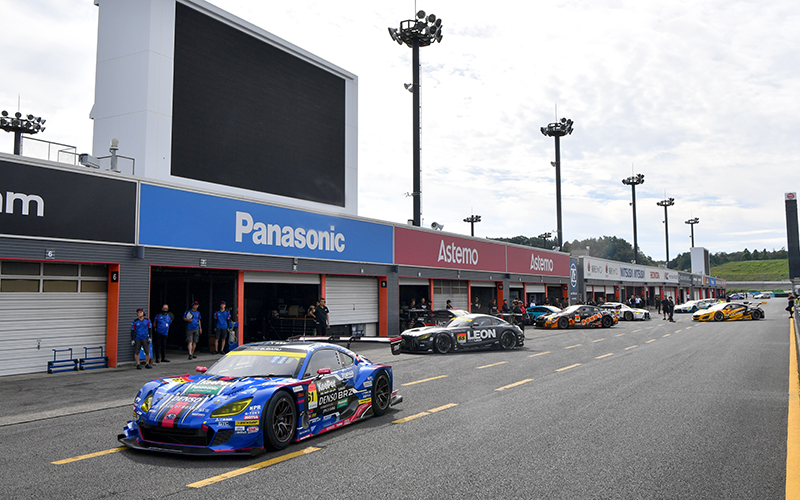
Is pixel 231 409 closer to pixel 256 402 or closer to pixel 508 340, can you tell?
pixel 256 402

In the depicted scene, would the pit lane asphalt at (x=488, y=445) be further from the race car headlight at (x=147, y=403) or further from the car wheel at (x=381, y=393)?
the race car headlight at (x=147, y=403)

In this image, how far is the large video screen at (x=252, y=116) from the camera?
1944 cm

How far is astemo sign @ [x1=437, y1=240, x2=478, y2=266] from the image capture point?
29.8 meters

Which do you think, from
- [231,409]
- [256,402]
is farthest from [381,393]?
[231,409]

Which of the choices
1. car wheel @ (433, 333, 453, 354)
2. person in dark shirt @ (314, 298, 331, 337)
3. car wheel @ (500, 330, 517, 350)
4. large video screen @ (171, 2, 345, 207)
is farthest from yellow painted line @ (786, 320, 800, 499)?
large video screen @ (171, 2, 345, 207)

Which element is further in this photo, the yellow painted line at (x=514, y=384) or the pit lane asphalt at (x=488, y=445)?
the yellow painted line at (x=514, y=384)

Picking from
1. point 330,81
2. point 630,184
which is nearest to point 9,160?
point 330,81

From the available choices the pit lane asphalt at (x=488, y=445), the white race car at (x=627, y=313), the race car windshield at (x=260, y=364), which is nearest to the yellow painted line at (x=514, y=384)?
the pit lane asphalt at (x=488, y=445)

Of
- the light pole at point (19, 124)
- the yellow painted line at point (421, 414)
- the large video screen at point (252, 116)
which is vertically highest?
the light pole at point (19, 124)

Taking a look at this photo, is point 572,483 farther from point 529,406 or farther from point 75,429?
point 75,429

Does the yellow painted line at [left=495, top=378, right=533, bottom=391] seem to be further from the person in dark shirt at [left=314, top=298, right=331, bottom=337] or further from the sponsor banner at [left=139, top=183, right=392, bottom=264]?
the sponsor banner at [left=139, top=183, right=392, bottom=264]

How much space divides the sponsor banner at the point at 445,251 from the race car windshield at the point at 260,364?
727 inches

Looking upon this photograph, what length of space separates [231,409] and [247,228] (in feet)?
42.2

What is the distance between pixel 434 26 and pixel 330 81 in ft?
27.6
